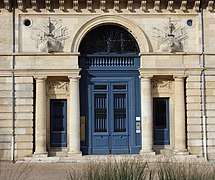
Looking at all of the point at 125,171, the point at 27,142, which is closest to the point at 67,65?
the point at 27,142

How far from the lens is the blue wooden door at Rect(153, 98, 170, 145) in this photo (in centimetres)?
1777

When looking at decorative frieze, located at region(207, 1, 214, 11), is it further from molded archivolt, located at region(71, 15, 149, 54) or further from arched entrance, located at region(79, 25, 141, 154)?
arched entrance, located at region(79, 25, 141, 154)

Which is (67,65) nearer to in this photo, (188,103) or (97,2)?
(97,2)

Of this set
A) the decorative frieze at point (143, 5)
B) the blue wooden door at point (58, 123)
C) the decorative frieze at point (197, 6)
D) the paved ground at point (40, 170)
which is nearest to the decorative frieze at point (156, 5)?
the decorative frieze at point (143, 5)

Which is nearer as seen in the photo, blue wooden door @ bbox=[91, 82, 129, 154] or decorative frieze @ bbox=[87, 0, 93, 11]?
decorative frieze @ bbox=[87, 0, 93, 11]

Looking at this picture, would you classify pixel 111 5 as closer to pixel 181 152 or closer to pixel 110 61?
pixel 110 61

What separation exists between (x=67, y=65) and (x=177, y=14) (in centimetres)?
479

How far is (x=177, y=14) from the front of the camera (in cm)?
1780

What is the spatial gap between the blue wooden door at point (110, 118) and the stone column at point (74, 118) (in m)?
0.79

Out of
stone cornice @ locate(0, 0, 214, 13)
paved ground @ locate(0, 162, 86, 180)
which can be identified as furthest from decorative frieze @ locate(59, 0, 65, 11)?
paved ground @ locate(0, 162, 86, 180)

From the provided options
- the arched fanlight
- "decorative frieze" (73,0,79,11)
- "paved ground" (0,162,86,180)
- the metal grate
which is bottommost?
"paved ground" (0,162,86,180)

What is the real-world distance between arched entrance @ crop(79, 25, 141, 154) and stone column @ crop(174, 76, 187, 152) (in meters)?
1.49

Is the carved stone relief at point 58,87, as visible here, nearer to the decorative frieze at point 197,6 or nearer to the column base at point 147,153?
the column base at point 147,153

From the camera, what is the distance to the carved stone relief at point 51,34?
17.2m
